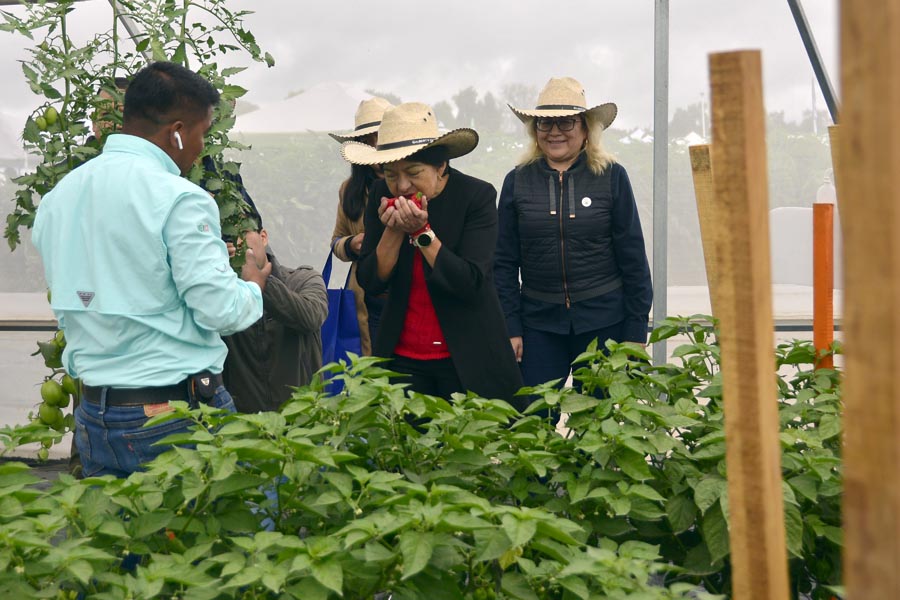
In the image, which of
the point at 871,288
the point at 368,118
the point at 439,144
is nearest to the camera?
the point at 871,288

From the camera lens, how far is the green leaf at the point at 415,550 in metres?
1.49

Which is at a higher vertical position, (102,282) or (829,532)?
(102,282)

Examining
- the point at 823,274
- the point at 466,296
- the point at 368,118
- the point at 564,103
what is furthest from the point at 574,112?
the point at 823,274

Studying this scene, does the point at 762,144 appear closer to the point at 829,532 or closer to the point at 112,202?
the point at 829,532

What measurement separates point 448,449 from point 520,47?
145 inches

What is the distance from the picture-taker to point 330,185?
18.4ft

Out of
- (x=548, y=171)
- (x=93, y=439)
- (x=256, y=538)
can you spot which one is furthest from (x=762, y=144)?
(x=548, y=171)

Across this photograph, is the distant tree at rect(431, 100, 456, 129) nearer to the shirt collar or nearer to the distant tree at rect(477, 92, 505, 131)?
the distant tree at rect(477, 92, 505, 131)

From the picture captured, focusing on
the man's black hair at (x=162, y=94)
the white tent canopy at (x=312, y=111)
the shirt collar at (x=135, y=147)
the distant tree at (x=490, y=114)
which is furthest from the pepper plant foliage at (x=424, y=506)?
the white tent canopy at (x=312, y=111)

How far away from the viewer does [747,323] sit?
1138mm

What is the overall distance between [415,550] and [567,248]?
103 inches

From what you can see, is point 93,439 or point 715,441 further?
point 93,439

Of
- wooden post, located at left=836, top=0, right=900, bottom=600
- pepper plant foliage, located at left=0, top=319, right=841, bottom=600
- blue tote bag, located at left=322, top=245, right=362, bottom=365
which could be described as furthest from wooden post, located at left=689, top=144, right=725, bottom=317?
blue tote bag, located at left=322, top=245, right=362, bottom=365

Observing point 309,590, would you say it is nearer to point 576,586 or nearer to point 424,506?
point 424,506
